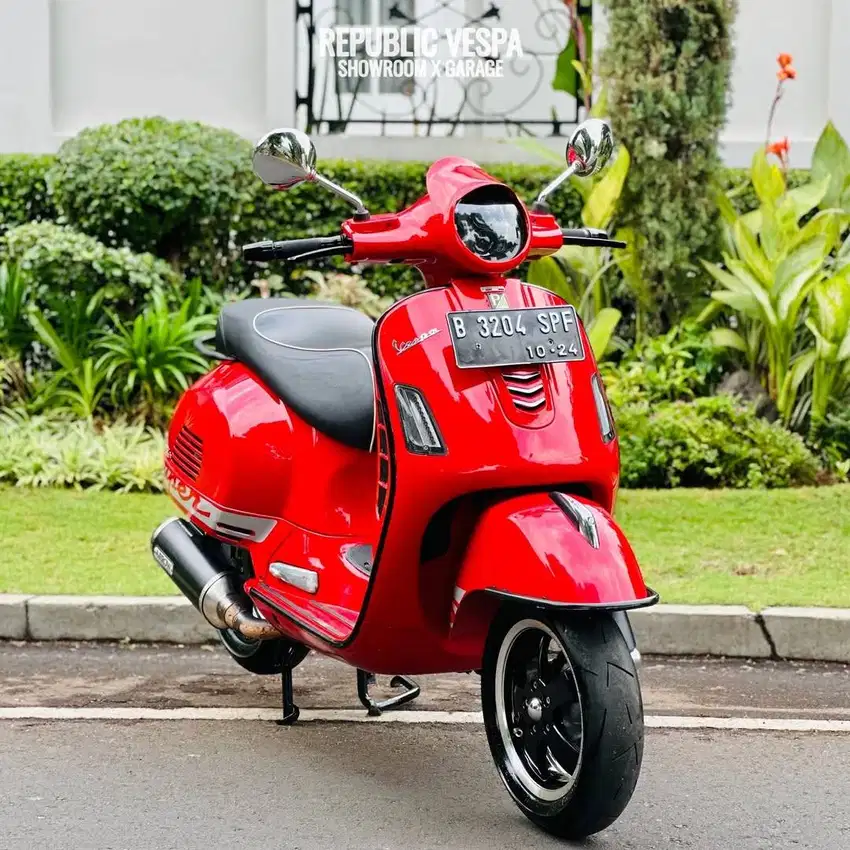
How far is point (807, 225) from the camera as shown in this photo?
837 centimetres

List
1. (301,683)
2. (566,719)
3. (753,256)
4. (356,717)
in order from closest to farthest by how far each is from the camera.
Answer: (566,719) → (356,717) → (301,683) → (753,256)

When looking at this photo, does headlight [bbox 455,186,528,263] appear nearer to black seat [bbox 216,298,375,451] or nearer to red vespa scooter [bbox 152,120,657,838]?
red vespa scooter [bbox 152,120,657,838]

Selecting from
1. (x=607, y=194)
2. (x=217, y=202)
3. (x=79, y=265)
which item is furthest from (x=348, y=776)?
(x=217, y=202)

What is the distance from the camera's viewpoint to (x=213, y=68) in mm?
11141

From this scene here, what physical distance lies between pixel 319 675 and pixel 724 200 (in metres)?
4.76

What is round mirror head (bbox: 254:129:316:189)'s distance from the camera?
376 centimetres

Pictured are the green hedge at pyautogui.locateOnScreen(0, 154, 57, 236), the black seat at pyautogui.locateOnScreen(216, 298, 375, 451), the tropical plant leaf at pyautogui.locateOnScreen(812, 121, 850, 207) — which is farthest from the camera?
the green hedge at pyautogui.locateOnScreen(0, 154, 57, 236)

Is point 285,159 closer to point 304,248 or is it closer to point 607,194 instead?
point 304,248

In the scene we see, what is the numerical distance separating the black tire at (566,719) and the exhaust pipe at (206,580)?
2.84ft

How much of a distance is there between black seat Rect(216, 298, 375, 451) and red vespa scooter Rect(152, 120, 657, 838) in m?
0.01

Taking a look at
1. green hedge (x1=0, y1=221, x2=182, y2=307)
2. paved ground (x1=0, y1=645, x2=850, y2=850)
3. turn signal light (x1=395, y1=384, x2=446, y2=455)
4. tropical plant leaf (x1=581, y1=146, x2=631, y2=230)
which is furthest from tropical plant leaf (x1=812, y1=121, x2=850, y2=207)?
turn signal light (x1=395, y1=384, x2=446, y2=455)

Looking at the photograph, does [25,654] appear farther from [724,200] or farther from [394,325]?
[724,200]

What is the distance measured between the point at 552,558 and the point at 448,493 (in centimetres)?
33

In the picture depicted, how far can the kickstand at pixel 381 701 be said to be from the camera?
14.8ft
